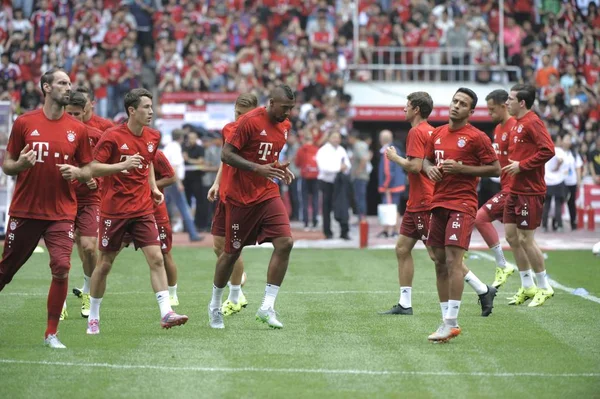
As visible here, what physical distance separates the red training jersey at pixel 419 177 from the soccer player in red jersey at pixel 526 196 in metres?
1.25

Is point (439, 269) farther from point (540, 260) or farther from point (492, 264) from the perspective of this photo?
point (492, 264)

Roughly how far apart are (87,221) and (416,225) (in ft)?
11.9

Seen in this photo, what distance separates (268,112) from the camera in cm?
1098

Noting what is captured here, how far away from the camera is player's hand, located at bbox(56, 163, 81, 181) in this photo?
970cm

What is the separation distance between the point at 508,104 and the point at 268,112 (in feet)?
11.8

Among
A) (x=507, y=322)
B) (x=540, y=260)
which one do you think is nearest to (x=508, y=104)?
(x=540, y=260)

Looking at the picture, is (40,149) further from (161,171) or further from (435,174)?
(435,174)

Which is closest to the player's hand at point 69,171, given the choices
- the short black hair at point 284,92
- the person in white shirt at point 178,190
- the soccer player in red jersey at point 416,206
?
→ the short black hair at point 284,92

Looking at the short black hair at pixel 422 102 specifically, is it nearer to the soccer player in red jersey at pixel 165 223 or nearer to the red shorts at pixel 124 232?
the soccer player in red jersey at pixel 165 223

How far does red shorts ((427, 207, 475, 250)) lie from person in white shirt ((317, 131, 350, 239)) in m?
13.6

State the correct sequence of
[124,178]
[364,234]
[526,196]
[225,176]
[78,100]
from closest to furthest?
[124,178]
[225,176]
[78,100]
[526,196]
[364,234]

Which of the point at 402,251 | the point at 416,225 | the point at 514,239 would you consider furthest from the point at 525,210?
the point at 402,251

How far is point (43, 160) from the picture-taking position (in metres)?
9.85

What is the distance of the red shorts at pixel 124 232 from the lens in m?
10.9
